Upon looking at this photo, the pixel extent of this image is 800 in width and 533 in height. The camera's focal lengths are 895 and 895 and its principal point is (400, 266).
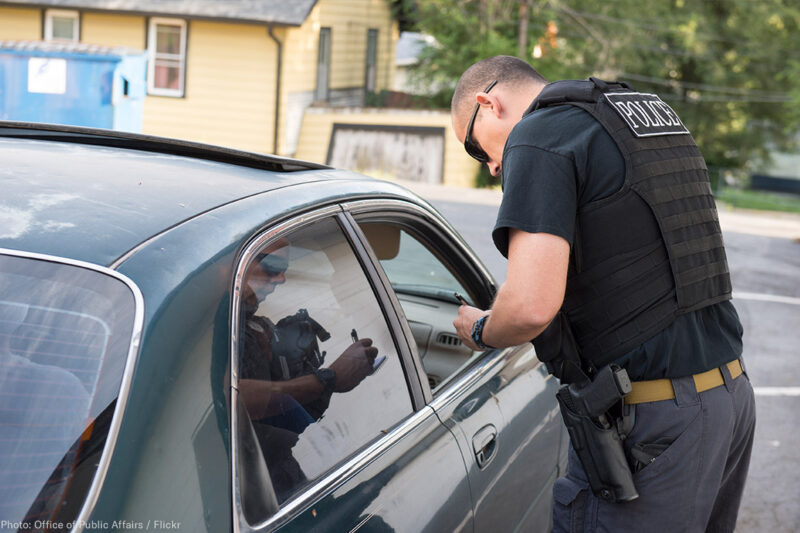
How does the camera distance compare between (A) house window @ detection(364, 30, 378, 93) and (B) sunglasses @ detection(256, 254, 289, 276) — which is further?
(A) house window @ detection(364, 30, 378, 93)

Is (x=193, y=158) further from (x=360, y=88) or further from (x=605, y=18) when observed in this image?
(x=605, y=18)

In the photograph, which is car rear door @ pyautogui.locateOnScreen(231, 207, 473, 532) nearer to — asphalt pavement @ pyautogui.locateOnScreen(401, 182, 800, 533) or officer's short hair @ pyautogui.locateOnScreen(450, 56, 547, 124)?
officer's short hair @ pyautogui.locateOnScreen(450, 56, 547, 124)

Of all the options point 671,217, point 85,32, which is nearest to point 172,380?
point 671,217

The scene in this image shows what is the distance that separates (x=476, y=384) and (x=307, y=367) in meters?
0.82

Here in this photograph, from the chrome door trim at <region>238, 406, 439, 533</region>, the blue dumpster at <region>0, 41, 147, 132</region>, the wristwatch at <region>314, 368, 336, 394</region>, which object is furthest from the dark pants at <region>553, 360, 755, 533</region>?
the blue dumpster at <region>0, 41, 147, 132</region>

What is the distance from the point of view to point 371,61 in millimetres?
26062

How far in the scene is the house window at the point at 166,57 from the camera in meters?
21.2

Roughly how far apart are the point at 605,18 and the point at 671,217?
25.9 metres

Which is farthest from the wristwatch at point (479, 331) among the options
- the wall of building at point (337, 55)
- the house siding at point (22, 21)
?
the house siding at point (22, 21)

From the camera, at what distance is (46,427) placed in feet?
A: 4.41

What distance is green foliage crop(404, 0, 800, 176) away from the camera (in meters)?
24.5

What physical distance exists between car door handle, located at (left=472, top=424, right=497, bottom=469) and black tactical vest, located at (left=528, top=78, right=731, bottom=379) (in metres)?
0.28

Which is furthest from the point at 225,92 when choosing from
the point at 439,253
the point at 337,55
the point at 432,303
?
the point at 439,253

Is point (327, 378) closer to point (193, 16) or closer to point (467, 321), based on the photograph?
point (467, 321)
